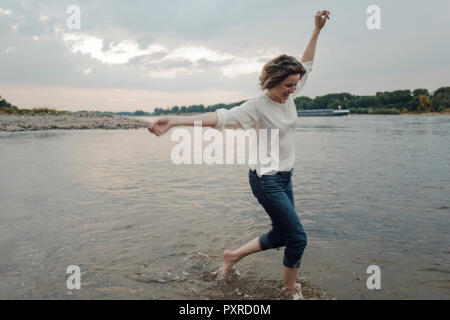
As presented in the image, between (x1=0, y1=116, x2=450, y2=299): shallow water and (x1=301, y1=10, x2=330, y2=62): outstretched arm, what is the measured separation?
8.01 ft

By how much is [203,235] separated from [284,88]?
9.73 feet

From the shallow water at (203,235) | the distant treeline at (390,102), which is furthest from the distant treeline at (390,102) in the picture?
the shallow water at (203,235)

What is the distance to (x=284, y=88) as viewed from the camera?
3.16 meters

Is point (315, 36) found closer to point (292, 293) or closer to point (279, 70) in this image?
point (279, 70)

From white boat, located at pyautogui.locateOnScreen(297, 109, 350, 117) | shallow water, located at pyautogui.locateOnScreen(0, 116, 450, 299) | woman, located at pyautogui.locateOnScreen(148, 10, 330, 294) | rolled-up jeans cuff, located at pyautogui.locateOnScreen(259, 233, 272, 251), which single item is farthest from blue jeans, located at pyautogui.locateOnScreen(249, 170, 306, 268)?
white boat, located at pyautogui.locateOnScreen(297, 109, 350, 117)

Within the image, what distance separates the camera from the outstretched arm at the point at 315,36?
376cm

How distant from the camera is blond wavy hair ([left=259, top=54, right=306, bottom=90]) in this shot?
3.11 metres

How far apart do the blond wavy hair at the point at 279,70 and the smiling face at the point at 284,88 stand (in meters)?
0.03

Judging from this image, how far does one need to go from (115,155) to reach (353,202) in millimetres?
10693

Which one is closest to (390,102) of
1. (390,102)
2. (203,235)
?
(390,102)

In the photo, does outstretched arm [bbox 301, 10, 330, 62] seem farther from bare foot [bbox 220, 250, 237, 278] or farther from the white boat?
the white boat

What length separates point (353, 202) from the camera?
23.1 feet

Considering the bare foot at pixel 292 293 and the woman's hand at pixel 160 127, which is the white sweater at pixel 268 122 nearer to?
the woman's hand at pixel 160 127

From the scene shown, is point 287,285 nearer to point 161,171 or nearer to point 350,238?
point 350,238
